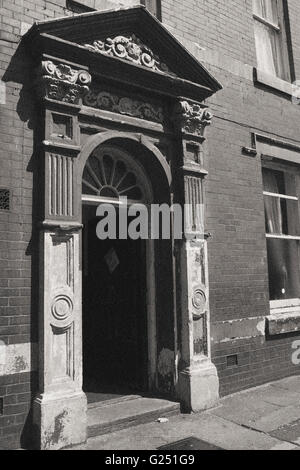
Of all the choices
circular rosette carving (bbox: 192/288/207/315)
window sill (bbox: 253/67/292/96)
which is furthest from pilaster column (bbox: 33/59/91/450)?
window sill (bbox: 253/67/292/96)

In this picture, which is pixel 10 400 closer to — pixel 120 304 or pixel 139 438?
pixel 139 438

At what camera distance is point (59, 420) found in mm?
4070

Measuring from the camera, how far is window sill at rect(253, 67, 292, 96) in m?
6.94

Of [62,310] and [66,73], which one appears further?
[66,73]

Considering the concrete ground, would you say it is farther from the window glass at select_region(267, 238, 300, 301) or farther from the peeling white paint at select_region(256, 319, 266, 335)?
the window glass at select_region(267, 238, 300, 301)

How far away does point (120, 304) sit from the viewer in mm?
5934

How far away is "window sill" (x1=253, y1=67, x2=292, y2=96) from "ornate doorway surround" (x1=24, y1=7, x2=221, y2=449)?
1.35 meters

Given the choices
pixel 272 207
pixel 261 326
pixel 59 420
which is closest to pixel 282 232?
pixel 272 207

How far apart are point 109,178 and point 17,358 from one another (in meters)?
2.41

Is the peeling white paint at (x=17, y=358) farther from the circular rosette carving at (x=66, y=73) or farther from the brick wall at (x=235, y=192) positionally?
the circular rosette carving at (x=66, y=73)

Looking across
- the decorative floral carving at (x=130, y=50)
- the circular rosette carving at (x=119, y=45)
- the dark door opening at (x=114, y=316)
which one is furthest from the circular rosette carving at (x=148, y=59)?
the dark door opening at (x=114, y=316)

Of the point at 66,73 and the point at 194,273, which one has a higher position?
the point at 66,73

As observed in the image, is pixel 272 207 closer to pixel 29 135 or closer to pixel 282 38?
pixel 282 38

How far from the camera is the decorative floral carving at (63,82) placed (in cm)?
443
